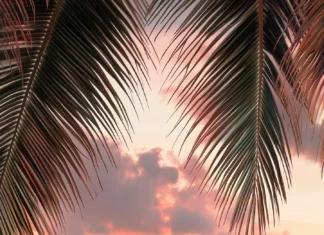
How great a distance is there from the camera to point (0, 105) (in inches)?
189

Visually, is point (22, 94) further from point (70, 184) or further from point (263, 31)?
point (263, 31)

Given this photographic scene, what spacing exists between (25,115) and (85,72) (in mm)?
516

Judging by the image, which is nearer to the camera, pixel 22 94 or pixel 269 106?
pixel 22 94

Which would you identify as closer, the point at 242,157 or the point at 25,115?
the point at 25,115

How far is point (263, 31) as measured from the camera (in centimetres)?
513

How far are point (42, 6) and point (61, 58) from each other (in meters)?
0.45

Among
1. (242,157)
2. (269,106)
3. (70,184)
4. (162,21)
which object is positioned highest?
(162,21)

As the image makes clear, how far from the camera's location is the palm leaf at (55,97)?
475 centimetres

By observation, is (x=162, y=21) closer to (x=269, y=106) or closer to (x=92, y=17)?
(x=92, y=17)

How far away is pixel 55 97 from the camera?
Result: 15.9 ft

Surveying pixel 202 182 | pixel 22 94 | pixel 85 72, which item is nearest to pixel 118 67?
pixel 85 72

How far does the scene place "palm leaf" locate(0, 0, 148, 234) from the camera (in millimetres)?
4754

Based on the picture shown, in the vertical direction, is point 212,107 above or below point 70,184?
above

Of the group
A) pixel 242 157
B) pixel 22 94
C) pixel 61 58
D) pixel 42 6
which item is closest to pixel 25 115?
pixel 22 94
